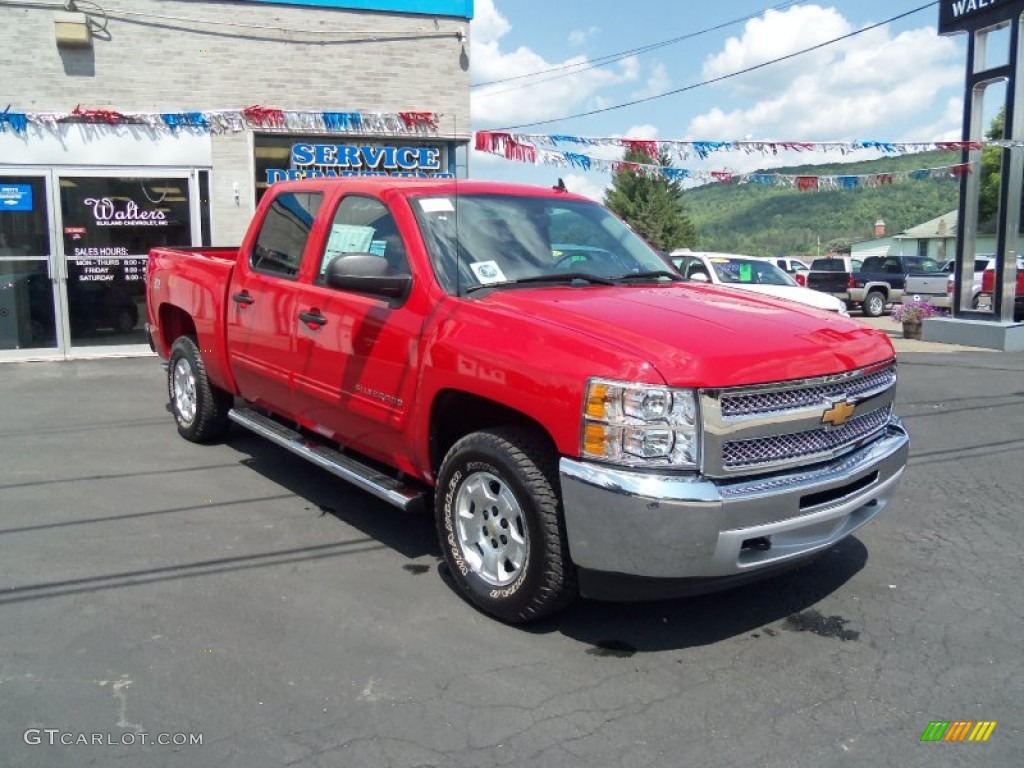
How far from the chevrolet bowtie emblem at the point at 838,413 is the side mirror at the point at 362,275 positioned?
214 centimetres

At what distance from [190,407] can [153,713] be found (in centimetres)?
440

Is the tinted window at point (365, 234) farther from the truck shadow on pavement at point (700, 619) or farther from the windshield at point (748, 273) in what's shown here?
the windshield at point (748, 273)

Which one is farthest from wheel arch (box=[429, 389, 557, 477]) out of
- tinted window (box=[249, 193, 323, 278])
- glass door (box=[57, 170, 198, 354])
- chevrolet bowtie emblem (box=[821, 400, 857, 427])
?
glass door (box=[57, 170, 198, 354])

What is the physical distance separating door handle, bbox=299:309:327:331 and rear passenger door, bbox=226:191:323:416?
149 mm

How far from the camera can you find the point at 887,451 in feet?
13.9

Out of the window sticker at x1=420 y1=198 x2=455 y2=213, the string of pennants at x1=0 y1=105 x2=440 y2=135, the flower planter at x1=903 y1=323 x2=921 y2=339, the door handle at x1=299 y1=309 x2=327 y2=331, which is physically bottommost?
the flower planter at x1=903 y1=323 x2=921 y2=339

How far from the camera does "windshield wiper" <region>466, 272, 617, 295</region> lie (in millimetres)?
4520

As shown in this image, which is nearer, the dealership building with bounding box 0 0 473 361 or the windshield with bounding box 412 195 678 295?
the windshield with bounding box 412 195 678 295

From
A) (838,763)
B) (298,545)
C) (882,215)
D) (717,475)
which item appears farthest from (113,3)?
(882,215)

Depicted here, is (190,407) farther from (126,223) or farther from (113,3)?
(113,3)

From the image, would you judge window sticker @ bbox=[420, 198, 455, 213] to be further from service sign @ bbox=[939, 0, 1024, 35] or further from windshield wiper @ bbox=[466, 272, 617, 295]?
service sign @ bbox=[939, 0, 1024, 35]

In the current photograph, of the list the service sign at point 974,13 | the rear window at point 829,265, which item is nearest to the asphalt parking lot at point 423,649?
the service sign at point 974,13

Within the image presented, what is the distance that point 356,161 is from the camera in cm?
1291

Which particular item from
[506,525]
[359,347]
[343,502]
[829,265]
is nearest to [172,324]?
[343,502]
